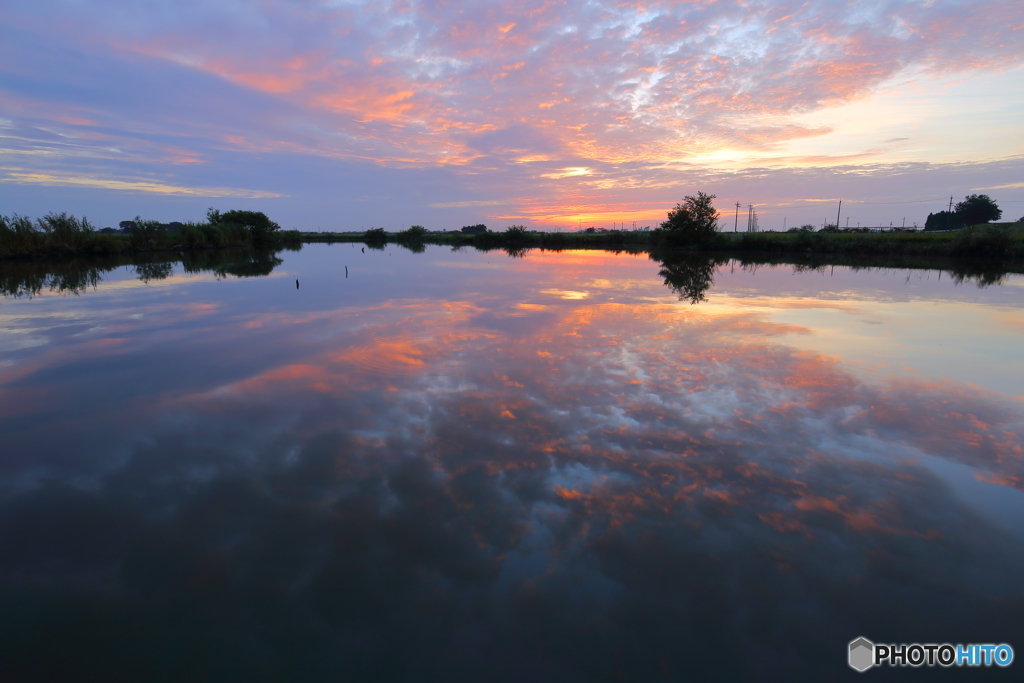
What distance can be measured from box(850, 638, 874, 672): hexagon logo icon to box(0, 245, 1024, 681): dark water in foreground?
6 centimetres

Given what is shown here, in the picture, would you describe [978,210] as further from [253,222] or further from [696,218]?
[253,222]

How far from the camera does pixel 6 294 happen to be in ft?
57.9

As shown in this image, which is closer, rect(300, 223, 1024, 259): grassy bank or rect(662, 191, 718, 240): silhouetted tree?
rect(300, 223, 1024, 259): grassy bank

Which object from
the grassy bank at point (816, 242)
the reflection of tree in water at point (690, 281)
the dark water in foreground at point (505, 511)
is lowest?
the dark water in foreground at point (505, 511)

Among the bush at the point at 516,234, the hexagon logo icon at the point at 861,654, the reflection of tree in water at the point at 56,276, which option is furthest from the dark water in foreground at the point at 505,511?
the bush at the point at 516,234

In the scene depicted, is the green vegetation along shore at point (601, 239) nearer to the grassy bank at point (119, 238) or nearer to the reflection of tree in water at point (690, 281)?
the grassy bank at point (119, 238)

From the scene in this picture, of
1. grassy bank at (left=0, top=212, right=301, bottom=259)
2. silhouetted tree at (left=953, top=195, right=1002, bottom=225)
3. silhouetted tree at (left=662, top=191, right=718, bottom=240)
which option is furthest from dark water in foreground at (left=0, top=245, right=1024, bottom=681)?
silhouetted tree at (left=953, top=195, right=1002, bottom=225)

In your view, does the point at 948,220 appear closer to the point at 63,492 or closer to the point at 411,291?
the point at 411,291

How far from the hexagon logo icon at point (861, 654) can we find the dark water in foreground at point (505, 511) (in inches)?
2.2

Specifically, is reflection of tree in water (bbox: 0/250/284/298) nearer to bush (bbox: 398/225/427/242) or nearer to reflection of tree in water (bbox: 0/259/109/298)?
reflection of tree in water (bbox: 0/259/109/298)

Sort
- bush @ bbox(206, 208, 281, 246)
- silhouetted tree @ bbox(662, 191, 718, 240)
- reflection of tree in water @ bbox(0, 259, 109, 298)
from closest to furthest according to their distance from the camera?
1. reflection of tree in water @ bbox(0, 259, 109, 298)
2. silhouetted tree @ bbox(662, 191, 718, 240)
3. bush @ bbox(206, 208, 281, 246)

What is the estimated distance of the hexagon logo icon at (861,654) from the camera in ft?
9.19

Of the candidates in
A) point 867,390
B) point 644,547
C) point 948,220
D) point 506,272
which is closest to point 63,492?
point 644,547

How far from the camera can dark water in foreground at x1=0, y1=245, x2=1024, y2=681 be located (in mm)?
2889
